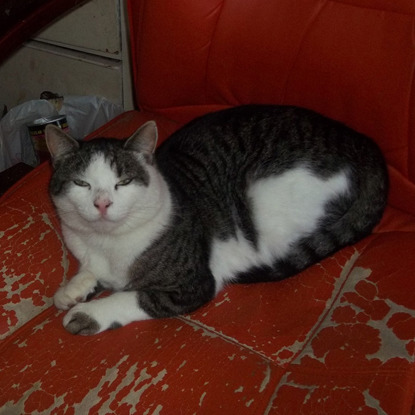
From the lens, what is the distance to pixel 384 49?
1.25m

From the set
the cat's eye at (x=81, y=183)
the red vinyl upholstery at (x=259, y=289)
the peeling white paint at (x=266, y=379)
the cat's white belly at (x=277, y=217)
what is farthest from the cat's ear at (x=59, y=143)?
the peeling white paint at (x=266, y=379)

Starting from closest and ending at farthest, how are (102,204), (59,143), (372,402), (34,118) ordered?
(372,402)
(102,204)
(59,143)
(34,118)

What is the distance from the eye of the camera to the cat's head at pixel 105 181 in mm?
1125

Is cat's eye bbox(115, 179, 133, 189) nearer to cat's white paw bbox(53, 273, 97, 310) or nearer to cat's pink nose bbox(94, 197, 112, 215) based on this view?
cat's pink nose bbox(94, 197, 112, 215)

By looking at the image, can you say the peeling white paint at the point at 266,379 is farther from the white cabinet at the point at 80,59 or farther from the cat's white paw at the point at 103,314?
the white cabinet at the point at 80,59

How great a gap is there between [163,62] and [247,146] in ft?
1.26

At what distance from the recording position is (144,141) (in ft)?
3.96

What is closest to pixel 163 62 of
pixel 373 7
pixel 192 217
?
pixel 192 217

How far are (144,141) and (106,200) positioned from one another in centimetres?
20

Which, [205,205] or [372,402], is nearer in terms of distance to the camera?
[372,402]

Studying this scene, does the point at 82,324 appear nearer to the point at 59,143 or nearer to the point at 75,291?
the point at 75,291

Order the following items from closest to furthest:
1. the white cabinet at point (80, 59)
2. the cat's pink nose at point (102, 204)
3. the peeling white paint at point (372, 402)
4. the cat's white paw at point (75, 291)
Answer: the peeling white paint at point (372, 402), the cat's pink nose at point (102, 204), the cat's white paw at point (75, 291), the white cabinet at point (80, 59)

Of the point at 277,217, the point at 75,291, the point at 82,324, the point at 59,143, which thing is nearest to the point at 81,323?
the point at 82,324

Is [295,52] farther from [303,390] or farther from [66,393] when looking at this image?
[66,393]
